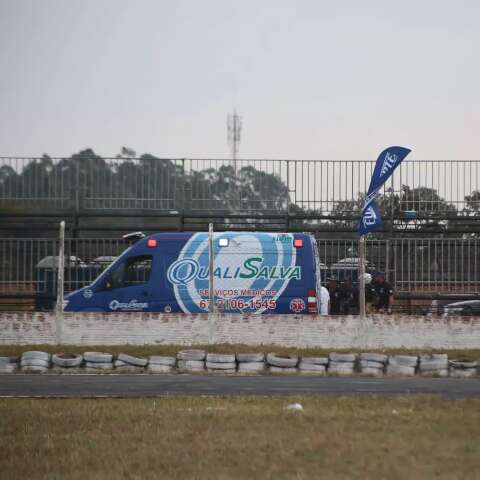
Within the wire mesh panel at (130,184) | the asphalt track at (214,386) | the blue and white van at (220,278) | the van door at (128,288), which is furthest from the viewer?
the wire mesh panel at (130,184)

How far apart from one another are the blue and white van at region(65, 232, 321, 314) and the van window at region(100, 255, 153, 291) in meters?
0.02

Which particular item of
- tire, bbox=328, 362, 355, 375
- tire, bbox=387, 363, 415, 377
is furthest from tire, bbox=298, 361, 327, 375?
tire, bbox=387, 363, 415, 377

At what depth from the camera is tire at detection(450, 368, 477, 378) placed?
15544mm

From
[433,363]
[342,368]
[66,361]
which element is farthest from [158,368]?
[433,363]

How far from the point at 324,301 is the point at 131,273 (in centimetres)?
391

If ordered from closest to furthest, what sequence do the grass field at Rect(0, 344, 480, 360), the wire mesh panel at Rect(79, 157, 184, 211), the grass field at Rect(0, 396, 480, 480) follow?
the grass field at Rect(0, 396, 480, 480) → the grass field at Rect(0, 344, 480, 360) → the wire mesh panel at Rect(79, 157, 184, 211)

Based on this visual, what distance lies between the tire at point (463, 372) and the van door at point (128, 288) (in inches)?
273

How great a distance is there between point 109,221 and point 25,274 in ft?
39.8

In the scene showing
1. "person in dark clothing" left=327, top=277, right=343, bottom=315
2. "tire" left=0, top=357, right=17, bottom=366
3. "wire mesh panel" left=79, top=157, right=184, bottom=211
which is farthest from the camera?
"wire mesh panel" left=79, top=157, right=184, bottom=211

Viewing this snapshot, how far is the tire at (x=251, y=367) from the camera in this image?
15.6 m

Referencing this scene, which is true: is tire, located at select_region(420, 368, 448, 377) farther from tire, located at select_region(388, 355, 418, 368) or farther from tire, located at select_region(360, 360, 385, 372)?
tire, located at select_region(360, 360, 385, 372)

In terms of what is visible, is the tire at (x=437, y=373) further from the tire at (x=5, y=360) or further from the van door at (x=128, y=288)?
the van door at (x=128, y=288)

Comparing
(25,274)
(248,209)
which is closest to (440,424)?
(25,274)

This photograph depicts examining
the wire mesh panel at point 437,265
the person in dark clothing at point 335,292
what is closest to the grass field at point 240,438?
the person in dark clothing at point 335,292
